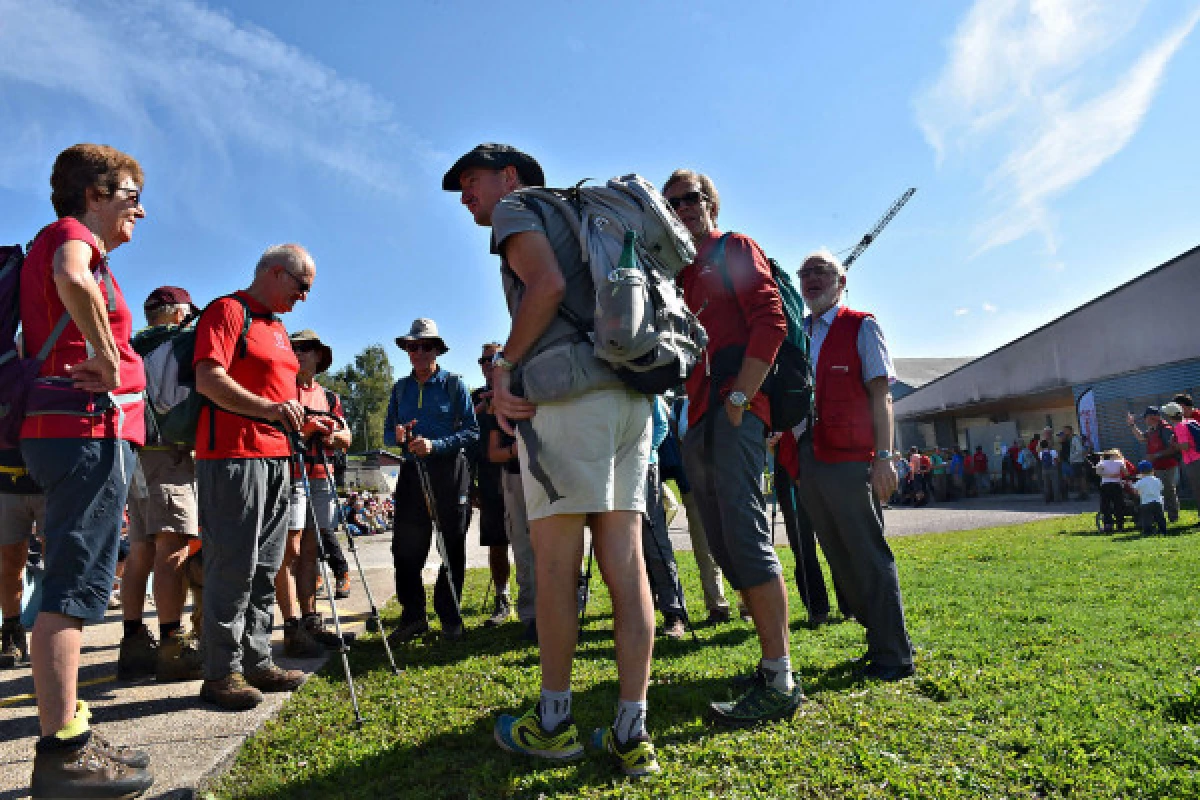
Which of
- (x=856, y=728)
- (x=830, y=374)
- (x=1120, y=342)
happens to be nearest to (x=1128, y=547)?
(x=830, y=374)

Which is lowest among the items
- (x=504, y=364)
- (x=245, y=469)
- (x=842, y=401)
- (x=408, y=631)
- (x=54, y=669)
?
(x=408, y=631)

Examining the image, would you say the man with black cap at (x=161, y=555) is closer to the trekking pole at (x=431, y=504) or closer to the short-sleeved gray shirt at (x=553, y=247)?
the trekking pole at (x=431, y=504)

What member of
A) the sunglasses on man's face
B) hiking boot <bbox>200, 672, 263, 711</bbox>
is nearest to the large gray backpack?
the sunglasses on man's face

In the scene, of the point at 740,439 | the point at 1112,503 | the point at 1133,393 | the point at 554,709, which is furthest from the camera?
the point at 1133,393

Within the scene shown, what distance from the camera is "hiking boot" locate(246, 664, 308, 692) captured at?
392 cm

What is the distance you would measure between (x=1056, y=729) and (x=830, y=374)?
196 cm

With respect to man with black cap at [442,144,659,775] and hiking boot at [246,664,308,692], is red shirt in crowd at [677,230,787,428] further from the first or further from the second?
hiking boot at [246,664,308,692]

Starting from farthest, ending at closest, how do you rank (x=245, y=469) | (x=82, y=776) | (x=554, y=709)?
1. (x=245, y=469)
2. (x=554, y=709)
3. (x=82, y=776)

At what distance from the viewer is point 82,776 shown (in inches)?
97.5

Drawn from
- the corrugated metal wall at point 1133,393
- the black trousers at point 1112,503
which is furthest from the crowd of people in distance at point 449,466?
the corrugated metal wall at point 1133,393

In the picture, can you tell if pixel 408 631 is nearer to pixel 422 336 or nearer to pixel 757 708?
pixel 422 336

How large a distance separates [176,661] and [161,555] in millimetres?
626

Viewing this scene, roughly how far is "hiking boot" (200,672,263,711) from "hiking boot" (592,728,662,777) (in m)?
1.91

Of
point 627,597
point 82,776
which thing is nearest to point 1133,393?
point 627,597
